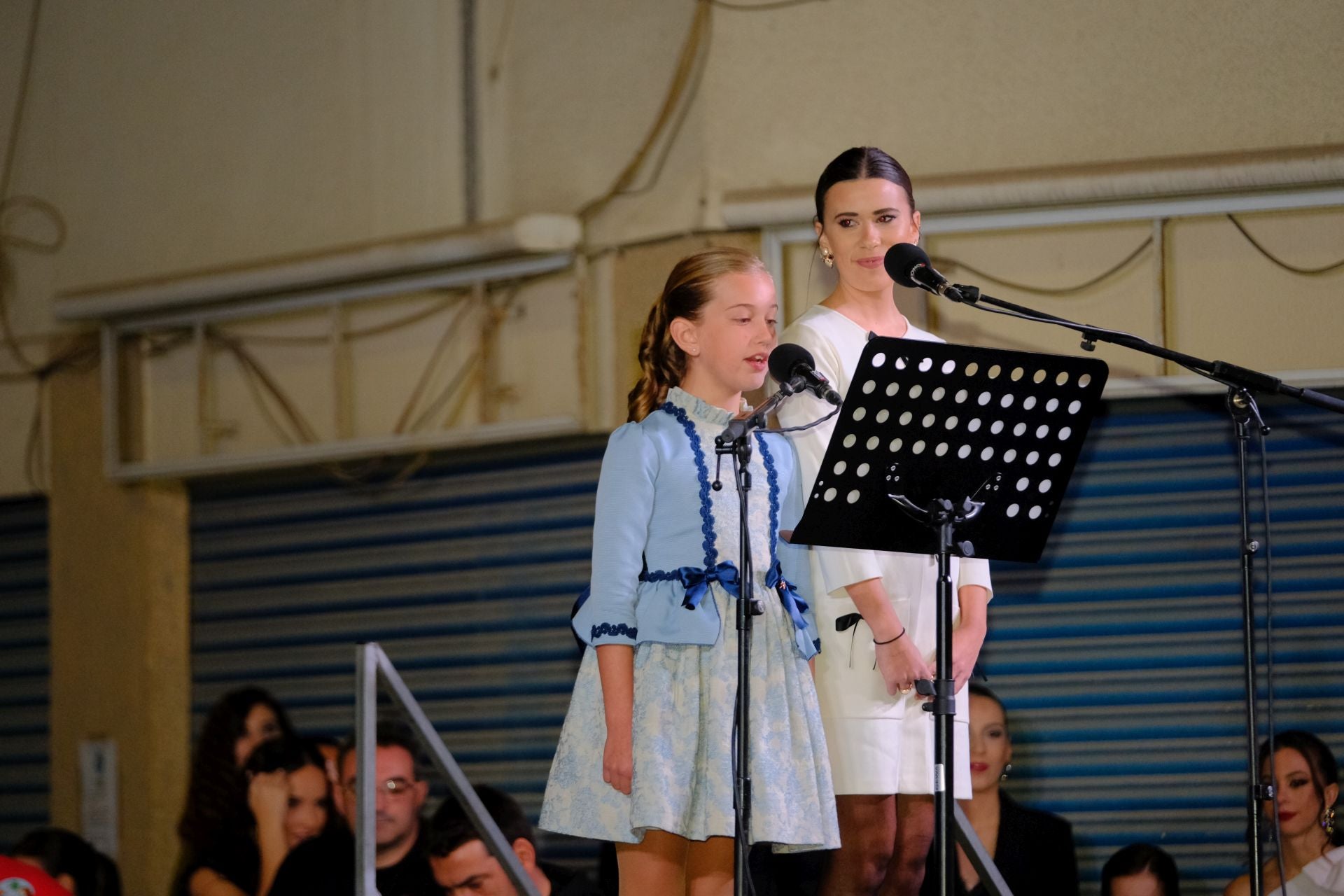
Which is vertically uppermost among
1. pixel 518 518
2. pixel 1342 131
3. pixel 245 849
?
pixel 1342 131

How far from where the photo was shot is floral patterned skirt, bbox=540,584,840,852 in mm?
3152

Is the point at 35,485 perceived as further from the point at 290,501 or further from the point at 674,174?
the point at 674,174

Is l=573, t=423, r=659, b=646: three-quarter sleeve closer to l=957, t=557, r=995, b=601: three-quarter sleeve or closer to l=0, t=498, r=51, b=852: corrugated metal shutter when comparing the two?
l=957, t=557, r=995, b=601: three-quarter sleeve

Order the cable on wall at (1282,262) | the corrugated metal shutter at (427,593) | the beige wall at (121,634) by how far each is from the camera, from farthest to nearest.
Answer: the beige wall at (121,634) → the corrugated metal shutter at (427,593) → the cable on wall at (1282,262)

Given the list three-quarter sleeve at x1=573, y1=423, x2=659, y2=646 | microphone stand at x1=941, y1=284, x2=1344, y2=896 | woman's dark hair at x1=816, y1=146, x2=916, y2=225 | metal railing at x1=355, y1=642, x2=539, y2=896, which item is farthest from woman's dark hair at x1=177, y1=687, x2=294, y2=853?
microphone stand at x1=941, y1=284, x2=1344, y2=896

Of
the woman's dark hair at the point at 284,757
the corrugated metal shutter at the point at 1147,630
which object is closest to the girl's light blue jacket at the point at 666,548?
the corrugated metal shutter at the point at 1147,630

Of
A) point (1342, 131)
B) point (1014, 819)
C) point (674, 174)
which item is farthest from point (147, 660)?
point (1342, 131)

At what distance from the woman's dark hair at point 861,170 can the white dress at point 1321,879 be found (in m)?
2.57

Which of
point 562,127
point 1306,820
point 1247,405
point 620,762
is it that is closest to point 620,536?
point 620,762

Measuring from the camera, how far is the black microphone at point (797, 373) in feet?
10.3

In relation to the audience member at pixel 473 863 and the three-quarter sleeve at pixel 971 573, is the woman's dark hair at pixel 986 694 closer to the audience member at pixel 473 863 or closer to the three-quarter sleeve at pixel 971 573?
the audience member at pixel 473 863

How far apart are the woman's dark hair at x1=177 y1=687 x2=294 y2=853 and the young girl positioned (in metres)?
2.89

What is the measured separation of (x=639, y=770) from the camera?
3.15 metres

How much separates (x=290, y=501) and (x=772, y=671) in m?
4.25
